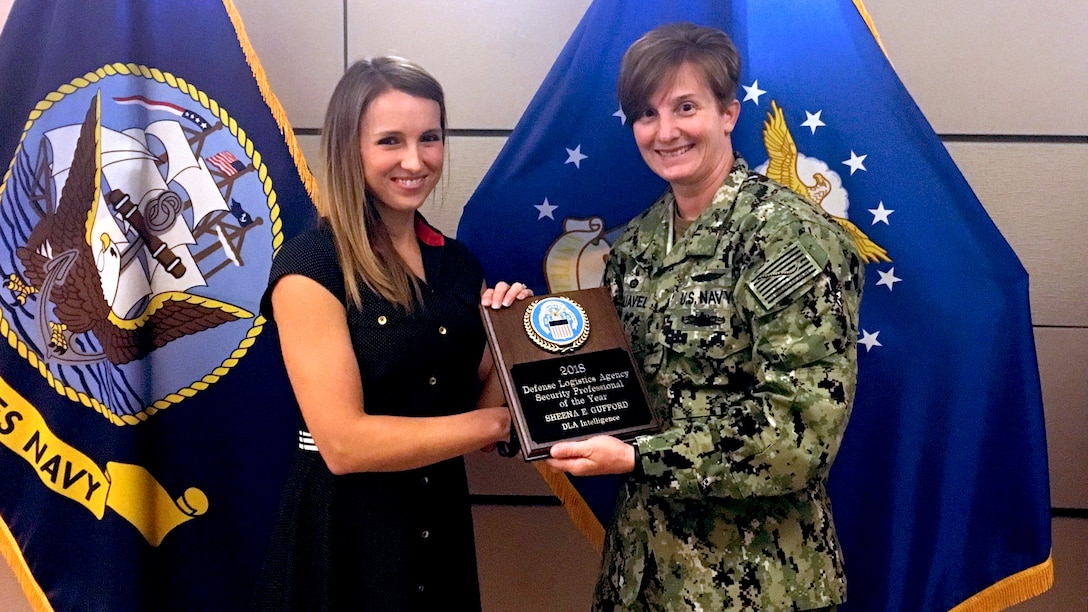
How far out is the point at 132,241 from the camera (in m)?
1.63

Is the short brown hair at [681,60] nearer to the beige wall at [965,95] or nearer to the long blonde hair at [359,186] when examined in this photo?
the long blonde hair at [359,186]

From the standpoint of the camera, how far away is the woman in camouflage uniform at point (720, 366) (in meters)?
1.13

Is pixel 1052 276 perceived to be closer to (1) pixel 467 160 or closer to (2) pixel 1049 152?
(2) pixel 1049 152

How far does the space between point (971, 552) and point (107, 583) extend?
1931mm

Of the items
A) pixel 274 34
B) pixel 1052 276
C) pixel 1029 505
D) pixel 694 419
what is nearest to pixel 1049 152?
pixel 1052 276

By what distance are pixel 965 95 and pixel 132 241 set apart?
2100mm

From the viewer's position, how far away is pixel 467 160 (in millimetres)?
2047

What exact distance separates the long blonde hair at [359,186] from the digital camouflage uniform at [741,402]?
439 mm

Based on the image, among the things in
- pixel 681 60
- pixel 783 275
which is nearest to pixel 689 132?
pixel 681 60

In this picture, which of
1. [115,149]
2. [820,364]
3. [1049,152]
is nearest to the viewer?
[820,364]

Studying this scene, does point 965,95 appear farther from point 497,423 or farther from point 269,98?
point 269,98

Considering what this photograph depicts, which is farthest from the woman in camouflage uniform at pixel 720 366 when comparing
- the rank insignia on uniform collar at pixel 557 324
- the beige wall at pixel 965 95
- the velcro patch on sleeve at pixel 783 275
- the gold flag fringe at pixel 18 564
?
the gold flag fringe at pixel 18 564

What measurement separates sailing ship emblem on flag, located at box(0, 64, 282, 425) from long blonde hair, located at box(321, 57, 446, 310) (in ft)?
1.63

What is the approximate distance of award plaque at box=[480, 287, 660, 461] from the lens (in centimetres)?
118
